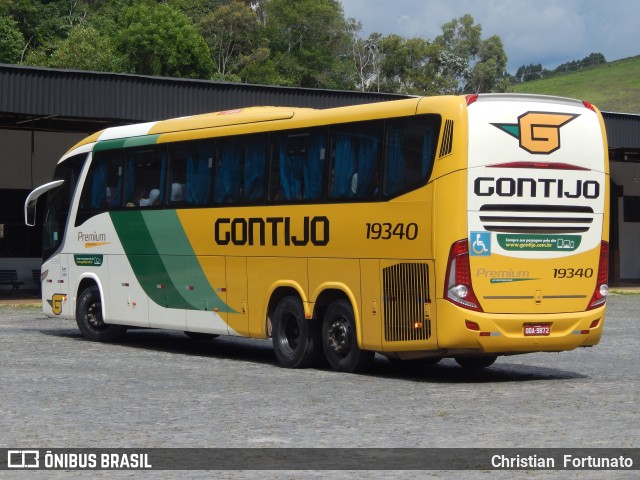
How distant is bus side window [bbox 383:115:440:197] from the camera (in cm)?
1484

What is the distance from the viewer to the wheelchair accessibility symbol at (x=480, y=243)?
1455 centimetres

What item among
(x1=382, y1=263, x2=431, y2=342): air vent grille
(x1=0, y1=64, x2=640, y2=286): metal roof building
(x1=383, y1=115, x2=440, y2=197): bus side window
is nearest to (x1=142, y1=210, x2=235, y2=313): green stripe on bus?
(x1=382, y1=263, x2=431, y2=342): air vent grille

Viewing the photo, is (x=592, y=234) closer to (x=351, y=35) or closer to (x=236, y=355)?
(x=236, y=355)

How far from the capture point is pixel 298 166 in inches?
661

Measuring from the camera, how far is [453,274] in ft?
47.5

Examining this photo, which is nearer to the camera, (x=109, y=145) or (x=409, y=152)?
(x=409, y=152)

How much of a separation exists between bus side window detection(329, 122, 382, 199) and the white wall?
97.2ft

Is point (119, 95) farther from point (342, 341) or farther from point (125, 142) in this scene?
point (342, 341)

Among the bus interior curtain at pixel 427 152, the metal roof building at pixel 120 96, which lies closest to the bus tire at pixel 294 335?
the bus interior curtain at pixel 427 152

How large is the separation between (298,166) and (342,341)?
2.38m

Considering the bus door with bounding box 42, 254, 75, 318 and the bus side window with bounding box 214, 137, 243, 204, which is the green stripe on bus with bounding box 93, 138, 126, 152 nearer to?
the bus door with bounding box 42, 254, 75, 318

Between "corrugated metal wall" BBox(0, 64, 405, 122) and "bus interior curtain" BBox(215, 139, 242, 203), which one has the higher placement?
"corrugated metal wall" BBox(0, 64, 405, 122)

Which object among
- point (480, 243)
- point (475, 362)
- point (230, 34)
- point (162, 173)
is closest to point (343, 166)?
point (480, 243)

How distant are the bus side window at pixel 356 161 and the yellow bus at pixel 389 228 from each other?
0.07 feet
